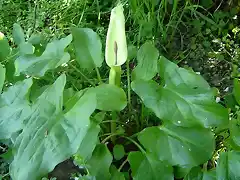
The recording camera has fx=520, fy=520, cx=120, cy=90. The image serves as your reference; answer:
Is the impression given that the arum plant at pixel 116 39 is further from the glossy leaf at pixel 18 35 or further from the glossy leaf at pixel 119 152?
the glossy leaf at pixel 18 35

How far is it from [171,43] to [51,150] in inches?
42.7

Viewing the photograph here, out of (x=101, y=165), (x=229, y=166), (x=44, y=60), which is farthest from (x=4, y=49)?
(x=229, y=166)

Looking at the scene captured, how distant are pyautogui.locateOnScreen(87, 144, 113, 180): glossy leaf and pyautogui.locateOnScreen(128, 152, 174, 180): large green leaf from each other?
0.07 m

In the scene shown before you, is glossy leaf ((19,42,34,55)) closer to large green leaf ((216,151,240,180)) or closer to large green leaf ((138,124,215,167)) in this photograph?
large green leaf ((138,124,215,167))

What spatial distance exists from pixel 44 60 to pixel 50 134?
271mm

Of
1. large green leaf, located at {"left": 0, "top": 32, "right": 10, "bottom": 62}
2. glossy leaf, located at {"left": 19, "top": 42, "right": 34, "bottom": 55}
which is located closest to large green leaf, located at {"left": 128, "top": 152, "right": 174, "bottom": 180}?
glossy leaf, located at {"left": 19, "top": 42, "right": 34, "bottom": 55}

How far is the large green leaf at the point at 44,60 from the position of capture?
1.32 metres

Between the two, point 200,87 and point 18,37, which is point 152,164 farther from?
point 18,37

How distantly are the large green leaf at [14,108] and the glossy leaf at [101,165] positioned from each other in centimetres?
20

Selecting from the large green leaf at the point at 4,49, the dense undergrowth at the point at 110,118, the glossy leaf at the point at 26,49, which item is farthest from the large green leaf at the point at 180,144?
the large green leaf at the point at 4,49

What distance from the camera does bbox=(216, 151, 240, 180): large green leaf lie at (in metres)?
1.14

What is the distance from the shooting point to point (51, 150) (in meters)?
1.12

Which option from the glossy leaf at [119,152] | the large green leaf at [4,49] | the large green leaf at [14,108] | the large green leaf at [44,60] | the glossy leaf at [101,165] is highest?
the large green leaf at [44,60]

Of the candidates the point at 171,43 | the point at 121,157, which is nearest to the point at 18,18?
the point at 171,43
